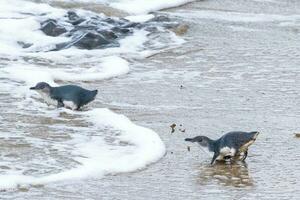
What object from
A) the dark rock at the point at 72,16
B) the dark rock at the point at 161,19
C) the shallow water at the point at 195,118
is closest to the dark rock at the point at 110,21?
the dark rock at the point at 72,16

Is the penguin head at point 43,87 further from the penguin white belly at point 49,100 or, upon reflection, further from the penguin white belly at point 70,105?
the penguin white belly at point 70,105

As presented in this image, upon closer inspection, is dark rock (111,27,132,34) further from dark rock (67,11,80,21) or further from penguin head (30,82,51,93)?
penguin head (30,82,51,93)

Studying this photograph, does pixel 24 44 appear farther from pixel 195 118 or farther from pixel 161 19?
pixel 195 118

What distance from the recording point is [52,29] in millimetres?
12102

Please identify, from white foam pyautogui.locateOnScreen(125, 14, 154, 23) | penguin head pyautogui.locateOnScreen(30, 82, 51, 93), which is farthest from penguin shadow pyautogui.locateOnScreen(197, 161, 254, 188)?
white foam pyautogui.locateOnScreen(125, 14, 154, 23)

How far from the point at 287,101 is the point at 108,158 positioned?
267 centimetres

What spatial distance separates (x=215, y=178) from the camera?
218 inches

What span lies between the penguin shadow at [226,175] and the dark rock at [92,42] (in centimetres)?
540

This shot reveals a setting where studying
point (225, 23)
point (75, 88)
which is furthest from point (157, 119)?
point (225, 23)

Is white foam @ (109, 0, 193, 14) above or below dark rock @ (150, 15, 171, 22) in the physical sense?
above

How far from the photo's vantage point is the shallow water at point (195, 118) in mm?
5281

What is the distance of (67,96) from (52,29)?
498 centimetres

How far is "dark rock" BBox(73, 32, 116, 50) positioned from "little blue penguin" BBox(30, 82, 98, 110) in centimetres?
362

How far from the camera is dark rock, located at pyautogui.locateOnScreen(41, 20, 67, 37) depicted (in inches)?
471
